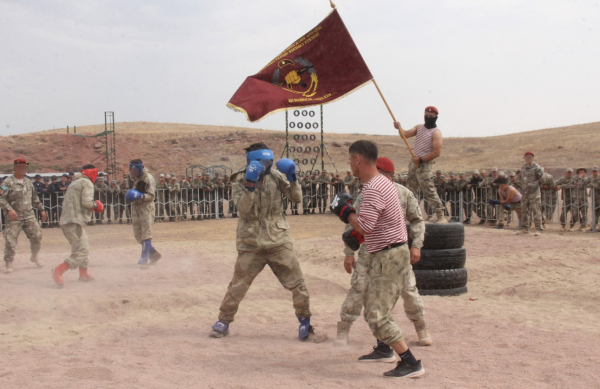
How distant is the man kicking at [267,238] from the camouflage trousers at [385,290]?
4.67 feet

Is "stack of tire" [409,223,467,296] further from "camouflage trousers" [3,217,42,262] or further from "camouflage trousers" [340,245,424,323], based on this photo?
"camouflage trousers" [3,217,42,262]

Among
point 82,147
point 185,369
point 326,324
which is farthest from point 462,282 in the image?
point 82,147

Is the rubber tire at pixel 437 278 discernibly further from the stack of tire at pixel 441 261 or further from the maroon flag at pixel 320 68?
the maroon flag at pixel 320 68

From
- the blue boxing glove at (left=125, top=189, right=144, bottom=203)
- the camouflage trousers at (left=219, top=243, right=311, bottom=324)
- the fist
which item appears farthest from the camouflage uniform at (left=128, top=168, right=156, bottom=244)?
the camouflage trousers at (left=219, top=243, right=311, bottom=324)

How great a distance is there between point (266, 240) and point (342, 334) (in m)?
1.22

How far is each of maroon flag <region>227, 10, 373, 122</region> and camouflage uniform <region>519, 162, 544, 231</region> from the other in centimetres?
924

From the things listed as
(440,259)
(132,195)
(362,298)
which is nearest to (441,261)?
(440,259)

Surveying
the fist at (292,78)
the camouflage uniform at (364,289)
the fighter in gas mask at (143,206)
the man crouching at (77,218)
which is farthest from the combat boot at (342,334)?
the fighter in gas mask at (143,206)

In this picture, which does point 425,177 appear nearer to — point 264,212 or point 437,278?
point 437,278

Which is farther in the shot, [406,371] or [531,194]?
[531,194]

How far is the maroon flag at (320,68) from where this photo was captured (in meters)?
7.81

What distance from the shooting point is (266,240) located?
6078 mm

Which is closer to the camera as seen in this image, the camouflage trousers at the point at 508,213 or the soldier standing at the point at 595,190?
the soldier standing at the point at 595,190

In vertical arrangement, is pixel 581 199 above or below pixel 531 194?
below
